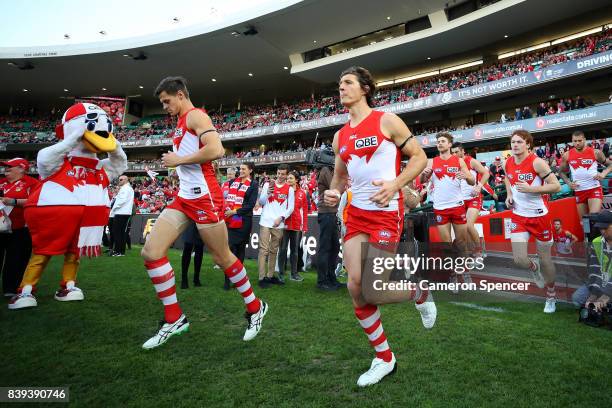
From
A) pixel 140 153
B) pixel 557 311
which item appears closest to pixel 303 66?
pixel 140 153

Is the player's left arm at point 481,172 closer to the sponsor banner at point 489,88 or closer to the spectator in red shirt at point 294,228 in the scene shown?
the spectator in red shirt at point 294,228

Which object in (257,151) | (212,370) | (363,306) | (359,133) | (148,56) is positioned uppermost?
(148,56)

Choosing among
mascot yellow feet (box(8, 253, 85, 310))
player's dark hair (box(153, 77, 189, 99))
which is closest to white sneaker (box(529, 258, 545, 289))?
player's dark hair (box(153, 77, 189, 99))

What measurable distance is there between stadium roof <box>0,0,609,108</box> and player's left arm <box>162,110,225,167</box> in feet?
83.7

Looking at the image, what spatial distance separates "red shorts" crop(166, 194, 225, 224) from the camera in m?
3.13

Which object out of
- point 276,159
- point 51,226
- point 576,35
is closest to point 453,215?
point 51,226

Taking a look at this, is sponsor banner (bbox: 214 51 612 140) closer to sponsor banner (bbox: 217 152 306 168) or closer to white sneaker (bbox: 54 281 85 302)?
sponsor banner (bbox: 217 152 306 168)

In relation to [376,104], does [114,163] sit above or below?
below

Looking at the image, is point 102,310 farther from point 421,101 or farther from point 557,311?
point 421,101

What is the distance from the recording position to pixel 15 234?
4.54 m

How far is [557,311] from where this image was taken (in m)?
4.27

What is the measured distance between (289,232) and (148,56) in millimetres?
32612

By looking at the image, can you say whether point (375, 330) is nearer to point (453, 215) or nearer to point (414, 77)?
point (453, 215)

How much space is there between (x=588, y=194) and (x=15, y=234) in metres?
9.21
